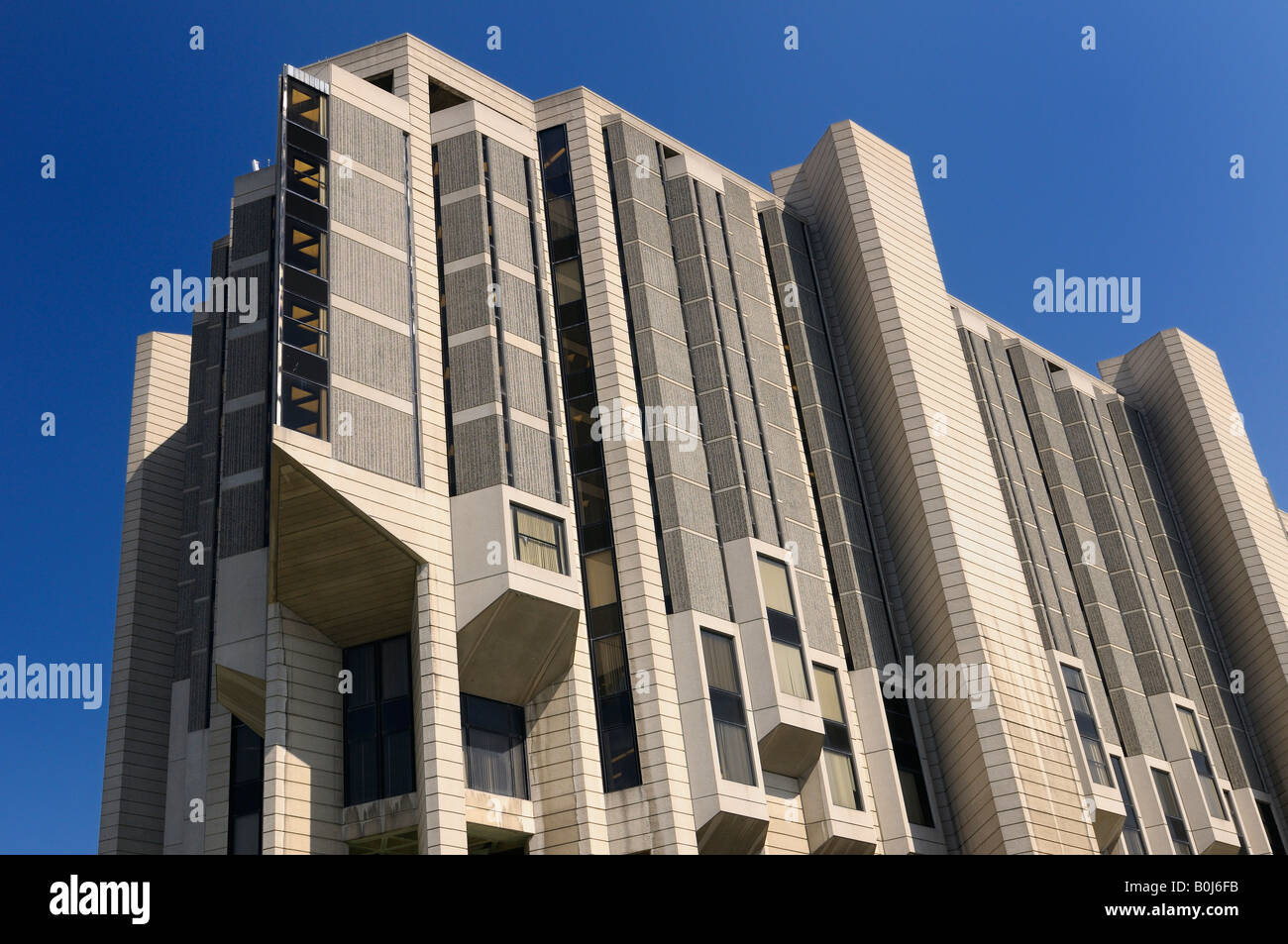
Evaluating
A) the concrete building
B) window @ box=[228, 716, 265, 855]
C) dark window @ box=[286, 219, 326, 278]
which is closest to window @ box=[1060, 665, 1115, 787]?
the concrete building

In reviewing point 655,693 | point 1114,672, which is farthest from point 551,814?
point 1114,672

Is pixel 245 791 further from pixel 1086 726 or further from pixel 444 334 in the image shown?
pixel 1086 726

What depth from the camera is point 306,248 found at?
4244cm

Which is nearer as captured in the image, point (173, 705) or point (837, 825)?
point (837, 825)

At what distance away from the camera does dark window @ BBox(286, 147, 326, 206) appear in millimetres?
43562

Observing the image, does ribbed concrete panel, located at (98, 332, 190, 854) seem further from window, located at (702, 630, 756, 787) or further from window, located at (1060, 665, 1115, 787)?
window, located at (1060, 665, 1115, 787)

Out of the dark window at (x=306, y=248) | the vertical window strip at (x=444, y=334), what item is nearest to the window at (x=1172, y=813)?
the vertical window strip at (x=444, y=334)

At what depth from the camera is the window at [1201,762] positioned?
59.0 meters

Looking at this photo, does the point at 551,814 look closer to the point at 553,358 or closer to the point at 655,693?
the point at 655,693

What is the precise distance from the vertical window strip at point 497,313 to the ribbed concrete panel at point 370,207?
334 centimetres

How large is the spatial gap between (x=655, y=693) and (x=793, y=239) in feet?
95.8

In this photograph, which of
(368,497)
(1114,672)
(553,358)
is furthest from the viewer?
(1114,672)

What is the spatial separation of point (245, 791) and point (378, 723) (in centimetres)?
555
